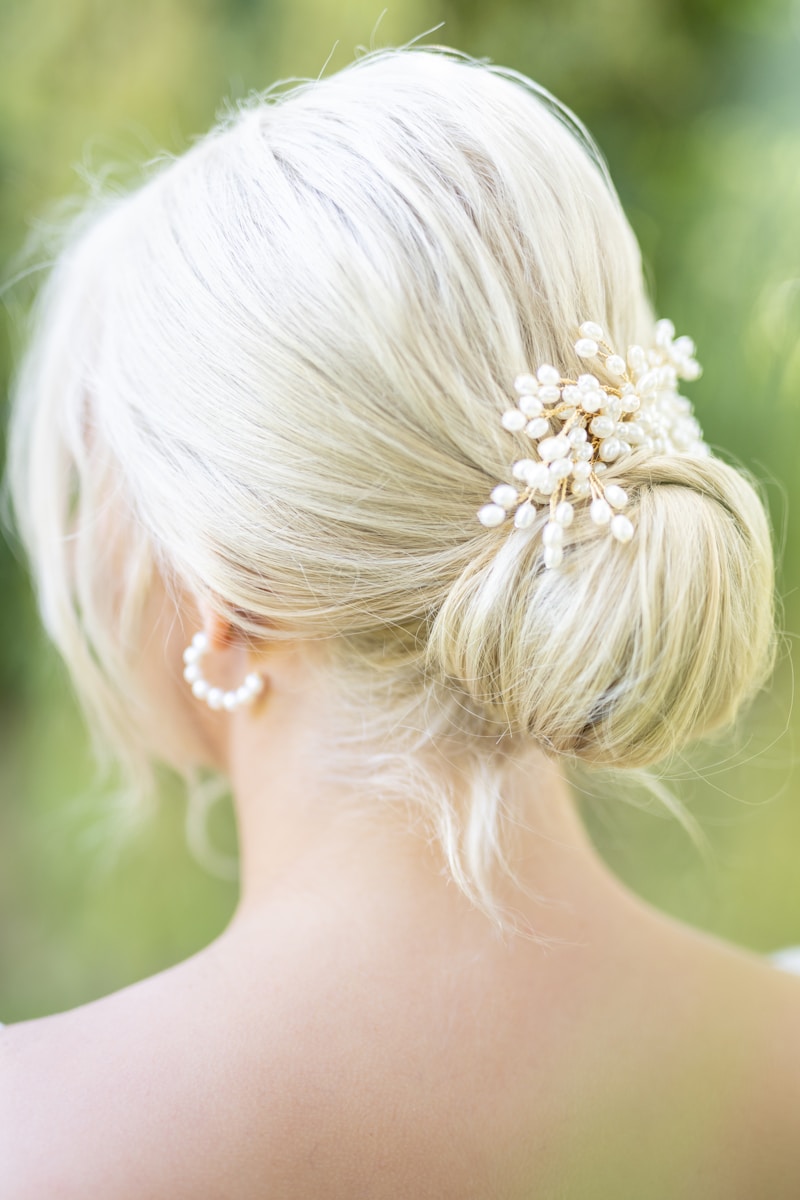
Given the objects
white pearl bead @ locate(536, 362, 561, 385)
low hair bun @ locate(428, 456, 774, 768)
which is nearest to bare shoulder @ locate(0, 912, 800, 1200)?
low hair bun @ locate(428, 456, 774, 768)

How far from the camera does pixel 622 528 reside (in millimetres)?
643

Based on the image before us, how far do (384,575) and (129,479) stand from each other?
266mm

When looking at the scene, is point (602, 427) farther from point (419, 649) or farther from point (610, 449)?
point (419, 649)

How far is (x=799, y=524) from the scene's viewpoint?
1.35m

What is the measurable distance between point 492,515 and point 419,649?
0.15 m

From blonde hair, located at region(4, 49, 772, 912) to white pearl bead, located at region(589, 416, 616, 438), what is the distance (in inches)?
1.2

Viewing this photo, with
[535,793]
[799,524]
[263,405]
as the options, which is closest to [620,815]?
[799,524]

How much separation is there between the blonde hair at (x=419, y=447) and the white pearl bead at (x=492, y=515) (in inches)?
0.8

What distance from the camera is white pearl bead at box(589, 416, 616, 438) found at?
698 mm

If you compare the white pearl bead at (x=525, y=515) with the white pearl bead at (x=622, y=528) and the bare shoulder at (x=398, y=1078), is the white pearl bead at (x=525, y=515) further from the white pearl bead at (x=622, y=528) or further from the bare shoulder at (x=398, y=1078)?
the bare shoulder at (x=398, y=1078)

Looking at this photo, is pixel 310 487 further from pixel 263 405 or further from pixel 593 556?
pixel 593 556

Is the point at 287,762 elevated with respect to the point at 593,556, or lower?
lower

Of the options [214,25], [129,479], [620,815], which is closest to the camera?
[129,479]

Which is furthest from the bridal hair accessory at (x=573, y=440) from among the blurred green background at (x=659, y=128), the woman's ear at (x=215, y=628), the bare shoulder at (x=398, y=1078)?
the blurred green background at (x=659, y=128)
